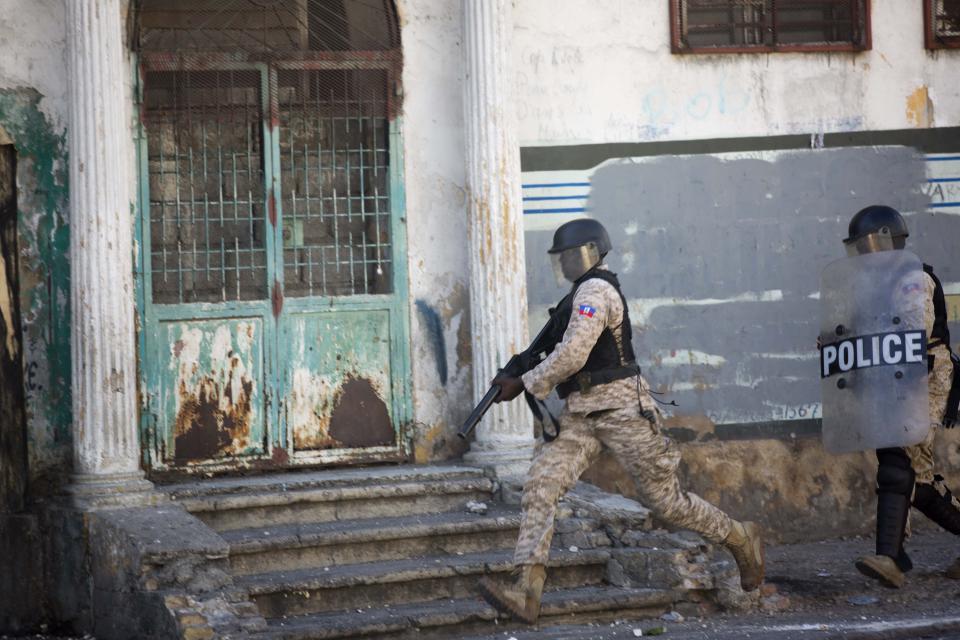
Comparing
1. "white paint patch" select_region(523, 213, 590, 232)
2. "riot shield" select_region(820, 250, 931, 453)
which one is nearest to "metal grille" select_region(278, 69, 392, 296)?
"white paint patch" select_region(523, 213, 590, 232)

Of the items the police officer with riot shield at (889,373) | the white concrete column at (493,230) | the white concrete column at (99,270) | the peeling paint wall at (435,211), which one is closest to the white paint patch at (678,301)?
the white concrete column at (493,230)

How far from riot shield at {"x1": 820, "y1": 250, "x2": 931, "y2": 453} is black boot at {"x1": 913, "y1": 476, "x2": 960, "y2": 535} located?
0.44 m

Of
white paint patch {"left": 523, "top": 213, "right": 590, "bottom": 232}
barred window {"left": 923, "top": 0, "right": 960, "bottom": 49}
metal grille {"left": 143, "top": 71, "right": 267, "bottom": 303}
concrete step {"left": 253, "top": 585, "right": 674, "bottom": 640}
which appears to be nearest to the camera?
concrete step {"left": 253, "top": 585, "right": 674, "bottom": 640}

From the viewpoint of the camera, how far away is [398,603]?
7637mm

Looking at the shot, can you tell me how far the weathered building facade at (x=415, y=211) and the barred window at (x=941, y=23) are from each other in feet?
0.06

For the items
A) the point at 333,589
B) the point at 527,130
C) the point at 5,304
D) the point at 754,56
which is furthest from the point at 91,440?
the point at 754,56

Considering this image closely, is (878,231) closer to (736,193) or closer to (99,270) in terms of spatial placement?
(736,193)

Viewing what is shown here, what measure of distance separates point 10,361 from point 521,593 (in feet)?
11.5

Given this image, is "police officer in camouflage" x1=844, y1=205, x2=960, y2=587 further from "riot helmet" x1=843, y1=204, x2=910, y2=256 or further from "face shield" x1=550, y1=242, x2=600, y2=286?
"face shield" x1=550, y1=242, x2=600, y2=286

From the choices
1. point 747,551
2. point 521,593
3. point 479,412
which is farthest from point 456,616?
point 747,551

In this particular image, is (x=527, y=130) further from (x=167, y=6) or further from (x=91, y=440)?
(x=91, y=440)

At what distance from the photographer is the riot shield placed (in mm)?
Result: 7945

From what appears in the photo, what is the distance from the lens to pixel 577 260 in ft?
24.3

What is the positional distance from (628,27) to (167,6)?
2.99 m
